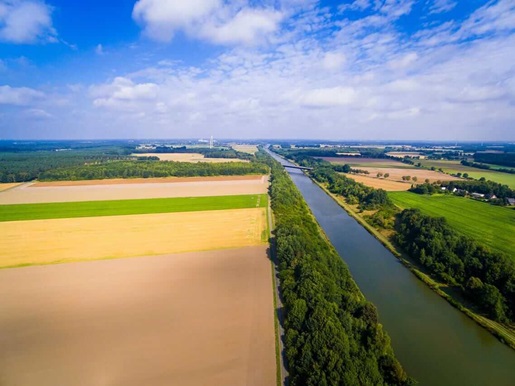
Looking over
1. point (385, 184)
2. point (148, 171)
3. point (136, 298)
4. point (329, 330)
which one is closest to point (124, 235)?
point (136, 298)

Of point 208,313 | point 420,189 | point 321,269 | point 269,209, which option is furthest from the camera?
point 420,189

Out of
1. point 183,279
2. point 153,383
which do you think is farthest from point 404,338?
point 183,279

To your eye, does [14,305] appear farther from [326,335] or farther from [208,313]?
→ [326,335]

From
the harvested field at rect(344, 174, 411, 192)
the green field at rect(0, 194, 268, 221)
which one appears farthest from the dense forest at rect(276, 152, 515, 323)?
the harvested field at rect(344, 174, 411, 192)

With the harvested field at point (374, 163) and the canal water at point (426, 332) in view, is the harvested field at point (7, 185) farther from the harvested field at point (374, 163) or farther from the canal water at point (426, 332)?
the harvested field at point (374, 163)

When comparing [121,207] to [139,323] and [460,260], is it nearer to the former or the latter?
[139,323]

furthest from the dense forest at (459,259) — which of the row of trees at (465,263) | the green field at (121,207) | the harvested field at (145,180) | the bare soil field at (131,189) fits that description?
the harvested field at (145,180)

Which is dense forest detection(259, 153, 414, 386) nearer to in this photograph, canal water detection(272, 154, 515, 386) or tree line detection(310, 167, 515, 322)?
canal water detection(272, 154, 515, 386)
